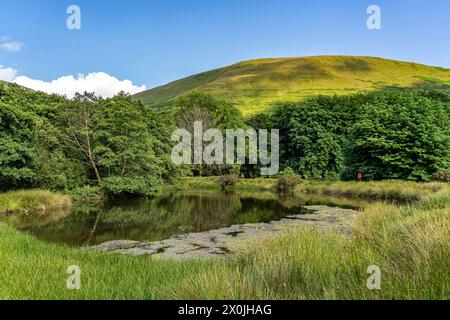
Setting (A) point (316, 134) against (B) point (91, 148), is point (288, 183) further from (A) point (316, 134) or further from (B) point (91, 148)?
(B) point (91, 148)

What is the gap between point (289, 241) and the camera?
7984 mm

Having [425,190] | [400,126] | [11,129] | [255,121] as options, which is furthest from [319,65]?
[11,129]

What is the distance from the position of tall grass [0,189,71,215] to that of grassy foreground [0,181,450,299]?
15079 mm

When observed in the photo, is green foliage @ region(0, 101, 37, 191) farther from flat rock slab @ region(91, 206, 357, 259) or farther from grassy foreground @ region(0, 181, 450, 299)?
grassy foreground @ region(0, 181, 450, 299)

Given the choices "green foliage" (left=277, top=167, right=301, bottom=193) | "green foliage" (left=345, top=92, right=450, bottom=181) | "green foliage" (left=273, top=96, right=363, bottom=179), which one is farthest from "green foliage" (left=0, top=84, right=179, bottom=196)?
"green foliage" (left=273, top=96, right=363, bottom=179)

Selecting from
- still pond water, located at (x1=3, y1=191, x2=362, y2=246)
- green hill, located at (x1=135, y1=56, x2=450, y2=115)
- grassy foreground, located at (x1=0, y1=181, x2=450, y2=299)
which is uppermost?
green hill, located at (x1=135, y1=56, x2=450, y2=115)

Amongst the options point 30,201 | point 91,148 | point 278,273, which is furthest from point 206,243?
point 91,148

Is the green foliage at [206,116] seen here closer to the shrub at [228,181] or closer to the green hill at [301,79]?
the shrub at [228,181]

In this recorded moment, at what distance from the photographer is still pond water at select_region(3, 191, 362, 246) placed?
55.8ft

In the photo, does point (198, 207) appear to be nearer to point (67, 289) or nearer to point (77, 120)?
point (77, 120)

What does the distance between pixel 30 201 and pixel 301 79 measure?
93.8 m

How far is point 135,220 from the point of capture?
2153cm

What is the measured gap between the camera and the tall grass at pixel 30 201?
906 inches
